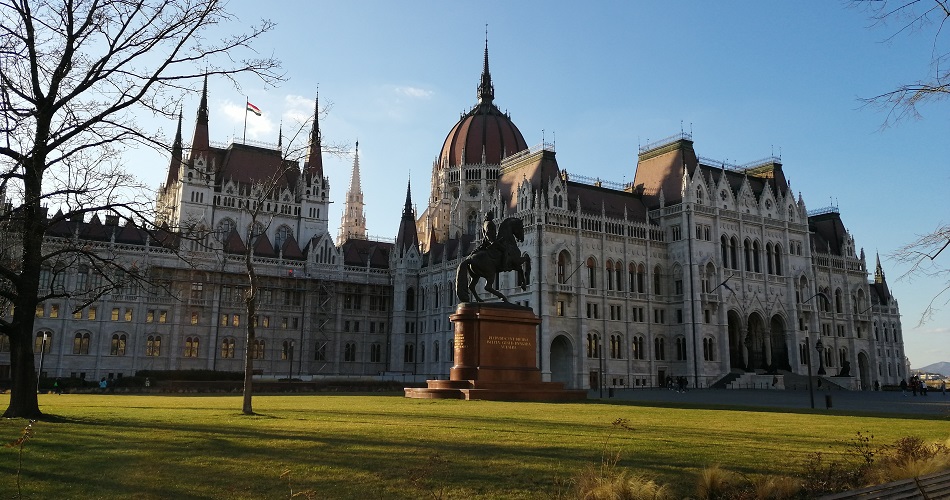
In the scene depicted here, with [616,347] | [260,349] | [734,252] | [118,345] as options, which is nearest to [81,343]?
[118,345]

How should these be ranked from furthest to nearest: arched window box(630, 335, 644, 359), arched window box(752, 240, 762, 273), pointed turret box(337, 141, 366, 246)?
pointed turret box(337, 141, 366, 246)
arched window box(752, 240, 762, 273)
arched window box(630, 335, 644, 359)

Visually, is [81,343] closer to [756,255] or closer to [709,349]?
[709,349]

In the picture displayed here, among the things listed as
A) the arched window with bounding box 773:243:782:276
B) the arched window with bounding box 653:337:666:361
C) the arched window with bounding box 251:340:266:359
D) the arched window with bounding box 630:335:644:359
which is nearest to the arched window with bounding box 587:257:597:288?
the arched window with bounding box 630:335:644:359

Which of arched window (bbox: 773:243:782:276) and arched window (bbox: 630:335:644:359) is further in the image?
arched window (bbox: 773:243:782:276)

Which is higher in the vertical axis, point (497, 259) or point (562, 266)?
point (562, 266)

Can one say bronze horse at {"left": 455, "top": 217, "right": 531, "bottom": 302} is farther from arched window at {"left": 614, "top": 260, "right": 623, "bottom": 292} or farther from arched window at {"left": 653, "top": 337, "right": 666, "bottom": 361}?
arched window at {"left": 653, "top": 337, "right": 666, "bottom": 361}

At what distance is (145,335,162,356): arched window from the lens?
8038 centimetres

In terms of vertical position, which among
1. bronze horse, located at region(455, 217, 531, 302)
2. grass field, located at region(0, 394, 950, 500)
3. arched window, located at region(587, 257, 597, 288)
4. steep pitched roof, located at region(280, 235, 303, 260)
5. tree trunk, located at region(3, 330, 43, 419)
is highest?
steep pitched roof, located at region(280, 235, 303, 260)

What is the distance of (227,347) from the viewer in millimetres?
84062

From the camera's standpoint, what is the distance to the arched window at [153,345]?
80375 millimetres

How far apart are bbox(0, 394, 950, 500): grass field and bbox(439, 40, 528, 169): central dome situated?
84.6 meters

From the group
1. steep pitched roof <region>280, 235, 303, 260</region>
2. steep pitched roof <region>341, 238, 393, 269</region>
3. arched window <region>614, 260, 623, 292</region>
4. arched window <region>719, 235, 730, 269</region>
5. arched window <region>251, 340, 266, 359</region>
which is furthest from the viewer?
steep pitched roof <region>341, 238, 393, 269</region>

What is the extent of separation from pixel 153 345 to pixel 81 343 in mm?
6949

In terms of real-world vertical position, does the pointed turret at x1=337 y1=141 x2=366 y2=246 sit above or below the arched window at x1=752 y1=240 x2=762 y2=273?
above
